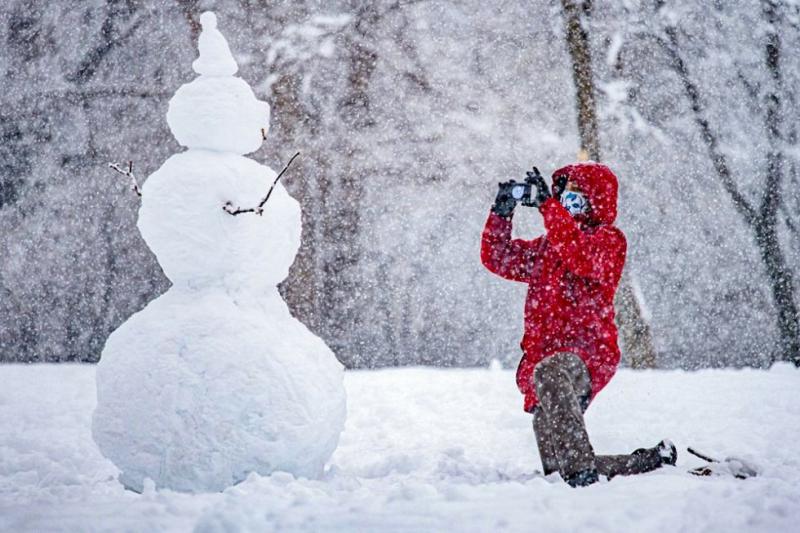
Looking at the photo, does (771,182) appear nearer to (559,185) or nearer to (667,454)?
(559,185)

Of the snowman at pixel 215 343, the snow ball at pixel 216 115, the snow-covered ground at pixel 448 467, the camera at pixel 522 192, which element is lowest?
the snow-covered ground at pixel 448 467

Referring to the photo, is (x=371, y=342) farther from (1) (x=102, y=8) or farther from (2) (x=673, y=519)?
(2) (x=673, y=519)

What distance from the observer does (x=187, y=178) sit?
13.5ft

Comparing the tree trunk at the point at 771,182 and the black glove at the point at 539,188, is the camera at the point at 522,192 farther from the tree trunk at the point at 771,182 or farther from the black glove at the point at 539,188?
the tree trunk at the point at 771,182

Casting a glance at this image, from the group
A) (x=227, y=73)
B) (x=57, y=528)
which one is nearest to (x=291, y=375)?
(x=57, y=528)

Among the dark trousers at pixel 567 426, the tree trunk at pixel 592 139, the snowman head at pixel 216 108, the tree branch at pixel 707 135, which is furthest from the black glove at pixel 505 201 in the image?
the tree branch at pixel 707 135

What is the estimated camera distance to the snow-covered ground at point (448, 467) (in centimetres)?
283

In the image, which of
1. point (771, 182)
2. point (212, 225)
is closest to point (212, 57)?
point (212, 225)

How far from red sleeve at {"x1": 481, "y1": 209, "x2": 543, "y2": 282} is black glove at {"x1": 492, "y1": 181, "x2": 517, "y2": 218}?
40 millimetres

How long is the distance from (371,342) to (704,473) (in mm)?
Result: 5112

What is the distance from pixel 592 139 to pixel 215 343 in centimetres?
533

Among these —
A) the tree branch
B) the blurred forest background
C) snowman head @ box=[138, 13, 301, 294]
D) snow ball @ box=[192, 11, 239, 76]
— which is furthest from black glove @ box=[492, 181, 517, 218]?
the tree branch

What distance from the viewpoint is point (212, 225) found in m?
4.06

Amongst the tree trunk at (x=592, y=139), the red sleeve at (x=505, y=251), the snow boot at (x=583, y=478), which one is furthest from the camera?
the tree trunk at (x=592, y=139)
